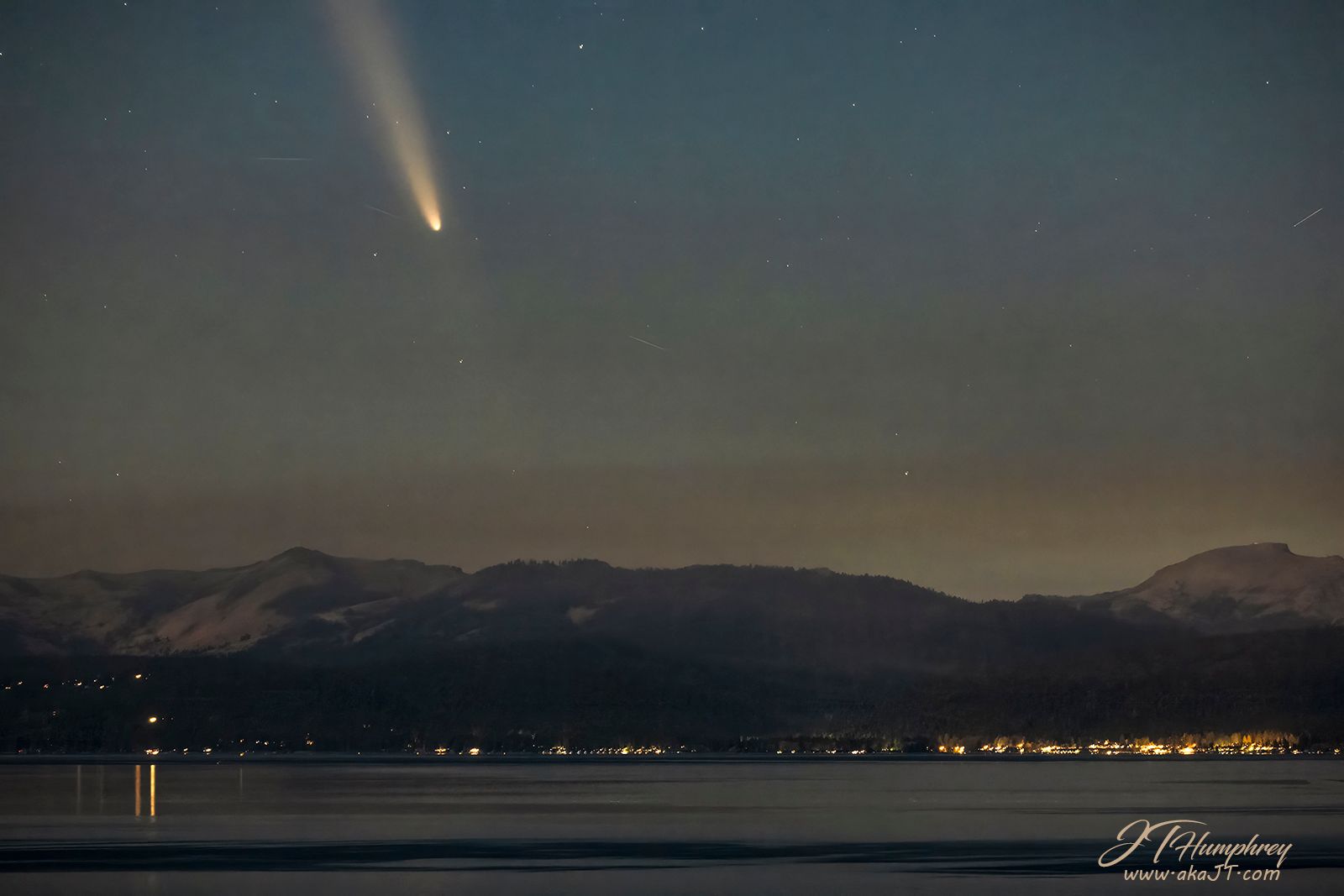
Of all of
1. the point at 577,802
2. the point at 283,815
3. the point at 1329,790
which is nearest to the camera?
the point at 283,815

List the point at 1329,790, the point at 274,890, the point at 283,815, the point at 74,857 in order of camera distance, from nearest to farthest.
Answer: the point at 274,890 → the point at 74,857 → the point at 283,815 → the point at 1329,790

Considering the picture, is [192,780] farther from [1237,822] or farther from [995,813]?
[1237,822]

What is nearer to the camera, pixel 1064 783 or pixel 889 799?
pixel 889 799

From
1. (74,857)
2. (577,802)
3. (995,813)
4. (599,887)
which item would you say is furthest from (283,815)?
(599,887)

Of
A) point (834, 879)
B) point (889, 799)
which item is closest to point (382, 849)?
point (834, 879)

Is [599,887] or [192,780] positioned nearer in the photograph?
[599,887]

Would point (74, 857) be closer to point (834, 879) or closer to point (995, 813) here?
point (834, 879)
